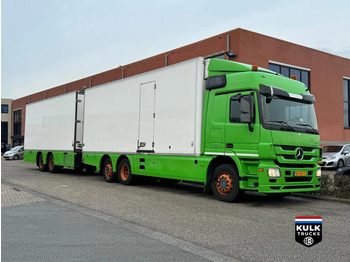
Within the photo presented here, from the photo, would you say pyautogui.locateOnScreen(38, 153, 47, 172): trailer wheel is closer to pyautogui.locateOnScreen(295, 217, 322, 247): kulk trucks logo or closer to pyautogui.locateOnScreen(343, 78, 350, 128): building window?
pyautogui.locateOnScreen(295, 217, 322, 247): kulk trucks logo

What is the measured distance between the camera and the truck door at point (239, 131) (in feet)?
29.0

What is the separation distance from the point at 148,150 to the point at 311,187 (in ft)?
16.2

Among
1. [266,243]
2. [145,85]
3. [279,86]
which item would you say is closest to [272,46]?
[145,85]

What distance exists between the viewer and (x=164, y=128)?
11430 mm

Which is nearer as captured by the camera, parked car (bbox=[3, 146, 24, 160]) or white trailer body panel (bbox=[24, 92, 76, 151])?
white trailer body panel (bbox=[24, 92, 76, 151])

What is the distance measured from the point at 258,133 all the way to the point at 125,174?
238 inches

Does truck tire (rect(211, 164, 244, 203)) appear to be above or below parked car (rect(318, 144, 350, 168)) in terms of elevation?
below

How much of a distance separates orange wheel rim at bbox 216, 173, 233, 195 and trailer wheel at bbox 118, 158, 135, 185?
13.7 ft

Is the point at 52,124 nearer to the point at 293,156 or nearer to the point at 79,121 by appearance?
the point at 79,121

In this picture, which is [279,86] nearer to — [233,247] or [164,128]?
[164,128]

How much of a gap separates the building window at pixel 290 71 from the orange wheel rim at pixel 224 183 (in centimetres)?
1667

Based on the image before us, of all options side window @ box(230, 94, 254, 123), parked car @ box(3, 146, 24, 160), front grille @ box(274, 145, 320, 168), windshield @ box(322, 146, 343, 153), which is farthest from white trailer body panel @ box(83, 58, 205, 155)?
parked car @ box(3, 146, 24, 160)

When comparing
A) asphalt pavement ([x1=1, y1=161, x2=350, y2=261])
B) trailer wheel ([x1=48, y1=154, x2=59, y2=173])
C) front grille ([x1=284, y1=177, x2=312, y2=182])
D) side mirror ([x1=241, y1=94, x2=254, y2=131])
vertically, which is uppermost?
side mirror ([x1=241, y1=94, x2=254, y2=131])

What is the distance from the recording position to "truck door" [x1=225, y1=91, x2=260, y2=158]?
8.84 m
